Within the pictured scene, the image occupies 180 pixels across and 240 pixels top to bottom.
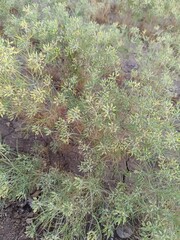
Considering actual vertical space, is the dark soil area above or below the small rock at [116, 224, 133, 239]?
below

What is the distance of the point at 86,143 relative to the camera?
90.2 inches

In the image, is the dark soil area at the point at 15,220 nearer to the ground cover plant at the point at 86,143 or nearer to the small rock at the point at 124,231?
the ground cover plant at the point at 86,143

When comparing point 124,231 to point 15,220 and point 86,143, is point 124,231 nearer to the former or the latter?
point 86,143

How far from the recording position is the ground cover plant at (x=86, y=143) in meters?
1.91

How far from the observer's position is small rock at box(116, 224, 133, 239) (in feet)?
7.17

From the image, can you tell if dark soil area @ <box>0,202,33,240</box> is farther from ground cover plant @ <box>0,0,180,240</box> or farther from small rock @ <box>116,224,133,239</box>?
small rock @ <box>116,224,133,239</box>

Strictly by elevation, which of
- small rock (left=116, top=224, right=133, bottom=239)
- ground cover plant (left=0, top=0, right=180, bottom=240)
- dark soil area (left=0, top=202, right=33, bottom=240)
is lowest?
dark soil area (left=0, top=202, right=33, bottom=240)

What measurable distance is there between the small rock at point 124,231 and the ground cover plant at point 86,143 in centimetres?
2

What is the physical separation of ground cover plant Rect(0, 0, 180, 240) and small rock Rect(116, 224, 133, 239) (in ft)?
0.05

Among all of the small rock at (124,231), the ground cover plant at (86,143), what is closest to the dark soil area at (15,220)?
the ground cover plant at (86,143)

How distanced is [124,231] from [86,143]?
78 centimetres

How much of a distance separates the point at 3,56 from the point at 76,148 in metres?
1.02

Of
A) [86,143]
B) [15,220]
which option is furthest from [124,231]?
[15,220]

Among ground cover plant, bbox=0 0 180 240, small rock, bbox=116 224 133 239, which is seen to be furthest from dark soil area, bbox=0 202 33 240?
small rock, bbox=116 224 133 239
